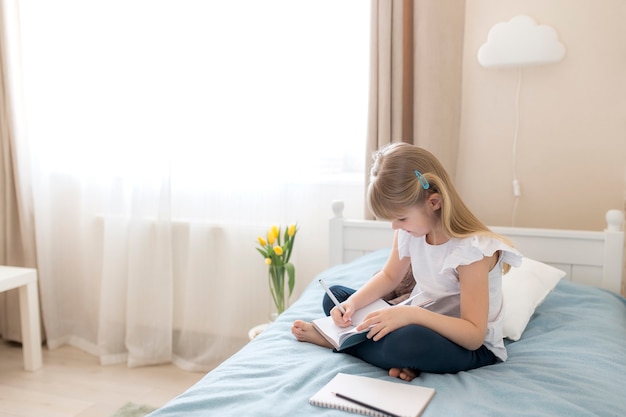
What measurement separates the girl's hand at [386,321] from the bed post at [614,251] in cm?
99

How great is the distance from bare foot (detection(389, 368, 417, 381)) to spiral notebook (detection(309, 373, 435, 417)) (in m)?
0.02

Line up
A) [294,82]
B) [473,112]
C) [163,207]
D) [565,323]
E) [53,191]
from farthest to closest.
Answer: [53,191]
[163,207]
[294,82]
[473,112]
[565,323]

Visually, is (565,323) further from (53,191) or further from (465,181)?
(53,191)

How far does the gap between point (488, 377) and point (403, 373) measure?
0.20 meters

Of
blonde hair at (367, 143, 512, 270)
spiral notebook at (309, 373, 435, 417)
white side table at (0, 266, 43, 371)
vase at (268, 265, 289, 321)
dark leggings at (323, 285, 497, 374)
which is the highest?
blonde hair at (367, 143, 512, 270)

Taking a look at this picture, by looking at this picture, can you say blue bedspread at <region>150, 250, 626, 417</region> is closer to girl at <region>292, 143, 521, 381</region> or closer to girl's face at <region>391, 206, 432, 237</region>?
girl at <region>292, 143, 521, 381</region>

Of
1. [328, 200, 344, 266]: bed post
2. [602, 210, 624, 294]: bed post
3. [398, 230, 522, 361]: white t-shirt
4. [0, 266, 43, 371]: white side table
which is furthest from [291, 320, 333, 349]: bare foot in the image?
[0, 266, 43, 371]: white side table

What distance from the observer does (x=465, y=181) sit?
252 cm

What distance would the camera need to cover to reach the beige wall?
228cm

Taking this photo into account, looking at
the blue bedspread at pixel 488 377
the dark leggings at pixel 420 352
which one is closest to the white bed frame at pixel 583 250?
the blue bedspread at pixel 488 377

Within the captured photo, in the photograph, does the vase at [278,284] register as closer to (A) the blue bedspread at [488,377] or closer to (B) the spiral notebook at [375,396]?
Result: (A) the blue bedspread at [488,377]

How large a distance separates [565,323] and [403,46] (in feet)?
→ 3.95

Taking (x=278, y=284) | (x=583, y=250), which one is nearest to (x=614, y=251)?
(x=583, y=250)

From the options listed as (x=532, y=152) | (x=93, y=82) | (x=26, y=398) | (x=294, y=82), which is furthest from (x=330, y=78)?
(x=26, y=398)
